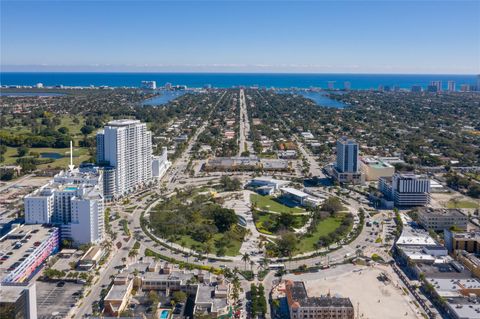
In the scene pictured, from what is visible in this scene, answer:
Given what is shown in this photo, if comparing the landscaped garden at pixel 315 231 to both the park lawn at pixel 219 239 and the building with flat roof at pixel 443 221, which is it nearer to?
the park lawn at pixel 219 239

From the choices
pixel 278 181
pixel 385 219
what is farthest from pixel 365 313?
pixel 278 181

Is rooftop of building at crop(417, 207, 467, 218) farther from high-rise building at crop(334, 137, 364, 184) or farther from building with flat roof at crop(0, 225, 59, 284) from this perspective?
building with flat roof at crop(0, 225, 59, 284)

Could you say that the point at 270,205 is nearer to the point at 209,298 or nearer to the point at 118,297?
the point at 209,298

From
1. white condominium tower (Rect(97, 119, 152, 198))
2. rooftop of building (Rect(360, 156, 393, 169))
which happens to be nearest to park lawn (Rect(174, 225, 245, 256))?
white condominium tower (Rect(97, 119, 152, 198))

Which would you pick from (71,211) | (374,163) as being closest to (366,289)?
(71,211)

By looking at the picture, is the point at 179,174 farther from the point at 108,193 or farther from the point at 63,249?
the point at 63,249
